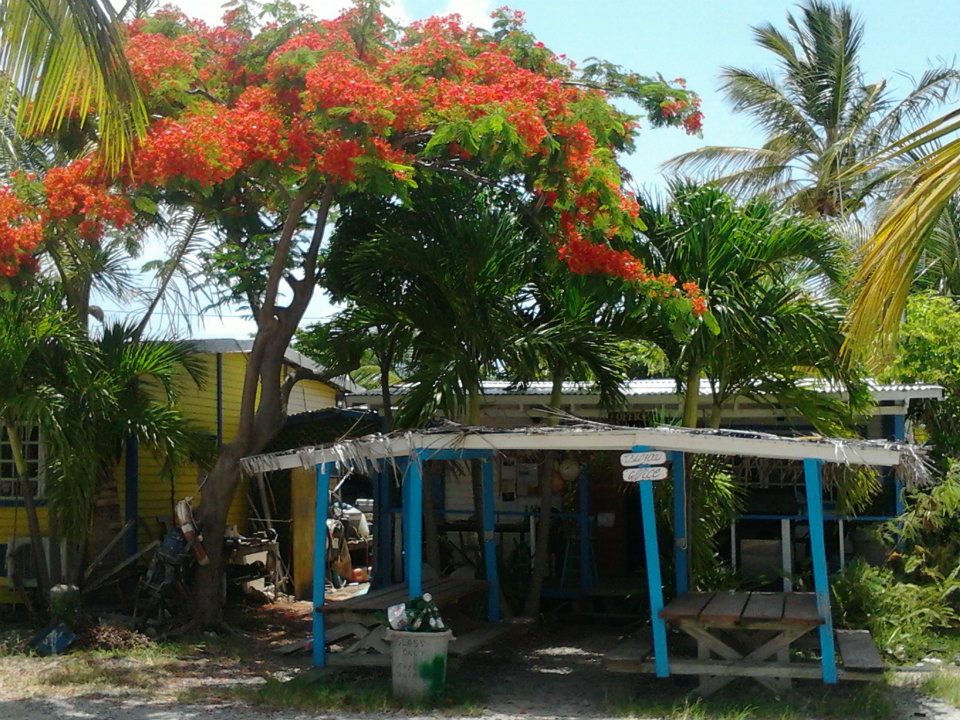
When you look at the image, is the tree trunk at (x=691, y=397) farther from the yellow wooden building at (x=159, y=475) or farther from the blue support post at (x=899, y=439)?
the yellow wooden building at (x=159, y=475)

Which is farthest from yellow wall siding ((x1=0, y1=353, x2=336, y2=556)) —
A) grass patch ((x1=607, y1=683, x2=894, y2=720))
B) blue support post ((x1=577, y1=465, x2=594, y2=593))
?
grass patch ((x1=607, y1=683, x2=894, y2=720))

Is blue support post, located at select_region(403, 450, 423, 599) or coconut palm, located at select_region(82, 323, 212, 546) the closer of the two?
blue support post, located at select_region(403, 450, 423, 599)

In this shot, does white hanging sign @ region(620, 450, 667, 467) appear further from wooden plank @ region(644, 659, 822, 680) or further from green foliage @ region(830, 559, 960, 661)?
green foliage @ region(830, 559, 960, 661)

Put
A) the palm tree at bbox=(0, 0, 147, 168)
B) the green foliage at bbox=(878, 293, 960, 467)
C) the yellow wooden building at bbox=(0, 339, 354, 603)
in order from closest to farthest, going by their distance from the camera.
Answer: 1. the palm tree at bbox=(0, 0, 147, 168)
2. the green foliage at bbox=(878, 293, 960, 467)
3. the yellow wooden building at bbox=(0, 339, 354, 603)

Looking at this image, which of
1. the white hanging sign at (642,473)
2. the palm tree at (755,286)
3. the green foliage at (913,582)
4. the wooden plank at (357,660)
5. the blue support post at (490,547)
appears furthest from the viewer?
the blue support post at (490,547)

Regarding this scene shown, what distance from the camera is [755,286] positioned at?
32.6 ft

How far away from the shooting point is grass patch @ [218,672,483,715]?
26.9ft

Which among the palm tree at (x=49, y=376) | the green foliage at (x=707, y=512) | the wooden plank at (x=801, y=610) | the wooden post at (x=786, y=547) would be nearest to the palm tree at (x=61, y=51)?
the palm tree at (x=49, y=376)

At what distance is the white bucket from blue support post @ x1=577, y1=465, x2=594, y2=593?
411 cm

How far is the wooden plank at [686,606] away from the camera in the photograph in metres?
8.16

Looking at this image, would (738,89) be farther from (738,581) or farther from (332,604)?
(332,604)

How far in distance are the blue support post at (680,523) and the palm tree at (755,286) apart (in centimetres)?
41

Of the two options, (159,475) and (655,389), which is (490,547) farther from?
(159,475)

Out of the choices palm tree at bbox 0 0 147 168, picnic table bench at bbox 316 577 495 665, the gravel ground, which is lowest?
the gravel ground
